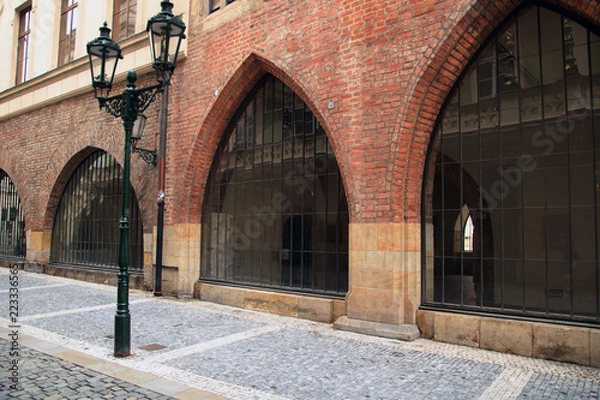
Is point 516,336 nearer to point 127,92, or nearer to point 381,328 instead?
point 381,328

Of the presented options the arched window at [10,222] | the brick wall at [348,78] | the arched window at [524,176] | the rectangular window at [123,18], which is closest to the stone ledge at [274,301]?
the brick wall at [348,78]

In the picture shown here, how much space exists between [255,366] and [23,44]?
1662 cm

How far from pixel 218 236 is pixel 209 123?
2465mm

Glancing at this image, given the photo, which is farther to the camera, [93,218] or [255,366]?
[93,218]

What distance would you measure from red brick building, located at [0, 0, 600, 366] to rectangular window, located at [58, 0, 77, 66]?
5876 millimetres

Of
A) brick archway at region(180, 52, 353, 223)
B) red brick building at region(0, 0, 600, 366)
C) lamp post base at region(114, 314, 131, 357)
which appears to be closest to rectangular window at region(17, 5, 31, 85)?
red brick building at region(0, 0, 600, 366)

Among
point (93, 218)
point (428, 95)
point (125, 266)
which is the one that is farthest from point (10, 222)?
point (428, 95)

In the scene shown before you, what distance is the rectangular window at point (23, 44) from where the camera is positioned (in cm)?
1658

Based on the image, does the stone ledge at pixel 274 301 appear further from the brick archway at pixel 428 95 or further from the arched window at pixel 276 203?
the brick archway at pixel 428 95

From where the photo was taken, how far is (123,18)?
12.6m

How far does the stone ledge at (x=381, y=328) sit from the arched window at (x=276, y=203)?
0.77 m

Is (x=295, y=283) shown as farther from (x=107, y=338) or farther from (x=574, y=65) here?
(x=574, y=65)

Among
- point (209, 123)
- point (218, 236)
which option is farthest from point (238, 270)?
point (209, 123)

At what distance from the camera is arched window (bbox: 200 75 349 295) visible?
8.27 m
